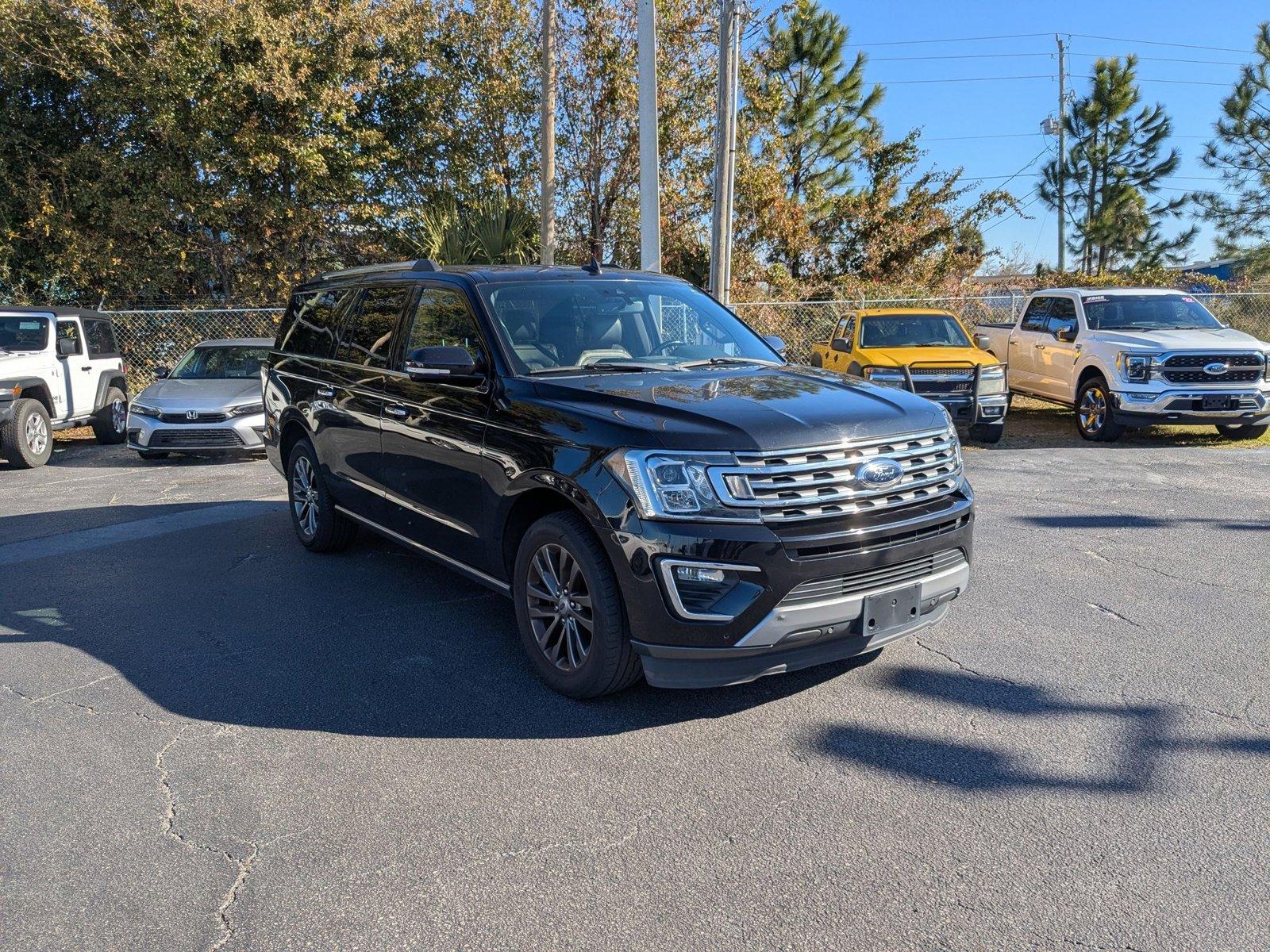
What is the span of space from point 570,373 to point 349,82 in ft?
50.4

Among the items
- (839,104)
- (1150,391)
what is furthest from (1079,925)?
(839,104)

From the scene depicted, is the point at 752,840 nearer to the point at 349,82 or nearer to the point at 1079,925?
the point at 1079,925

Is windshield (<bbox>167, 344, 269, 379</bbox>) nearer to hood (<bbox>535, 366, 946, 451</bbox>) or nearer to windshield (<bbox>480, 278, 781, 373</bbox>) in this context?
windshield (<bbox>480, 278, 781, 373</bbox>)

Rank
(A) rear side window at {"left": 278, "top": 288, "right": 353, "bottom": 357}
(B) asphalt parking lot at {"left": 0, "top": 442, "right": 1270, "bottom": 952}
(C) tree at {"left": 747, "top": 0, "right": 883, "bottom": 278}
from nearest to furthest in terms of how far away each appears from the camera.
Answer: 1. (B) asphalt parking lot at {"left": 0, "top": 442, "right": 1270, "bottom": 952}
2. (A) rear side window at {"left": 278, "top": 288, "right": 353, "bottom": 357}
3. (C) tree at {"left": 747, "top": 0, "right": 883, "bottom": 278}

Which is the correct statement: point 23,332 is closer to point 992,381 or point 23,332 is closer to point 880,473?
point 880,473

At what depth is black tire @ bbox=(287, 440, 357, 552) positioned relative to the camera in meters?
6.64

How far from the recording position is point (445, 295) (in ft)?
17.4

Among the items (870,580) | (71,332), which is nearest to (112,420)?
(71,332)

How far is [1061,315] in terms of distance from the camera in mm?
13445

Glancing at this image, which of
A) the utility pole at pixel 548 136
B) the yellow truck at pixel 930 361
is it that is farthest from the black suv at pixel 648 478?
the utility pole at pixel 548 136

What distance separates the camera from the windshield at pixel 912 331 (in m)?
12.6

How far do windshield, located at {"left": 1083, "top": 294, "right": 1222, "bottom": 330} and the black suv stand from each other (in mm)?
9007

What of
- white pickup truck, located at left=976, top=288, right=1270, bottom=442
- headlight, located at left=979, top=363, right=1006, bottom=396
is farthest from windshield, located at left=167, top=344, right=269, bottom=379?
white pickup truck, located at left=976, top=288, right=1270, bottom=442

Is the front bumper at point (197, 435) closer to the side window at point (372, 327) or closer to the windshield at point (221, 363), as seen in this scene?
the windshield at point (221, 363)
